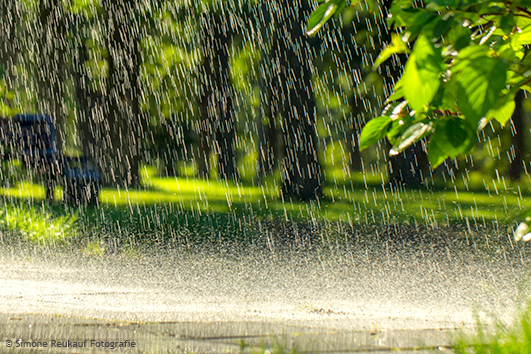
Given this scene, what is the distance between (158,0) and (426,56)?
745 inches

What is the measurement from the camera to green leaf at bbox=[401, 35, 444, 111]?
969 millimetres

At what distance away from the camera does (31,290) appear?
4379mm

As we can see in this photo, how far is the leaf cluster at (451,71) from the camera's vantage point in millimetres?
988

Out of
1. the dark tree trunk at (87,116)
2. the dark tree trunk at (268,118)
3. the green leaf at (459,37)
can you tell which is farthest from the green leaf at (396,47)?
the dark tree trunk at (87,116)

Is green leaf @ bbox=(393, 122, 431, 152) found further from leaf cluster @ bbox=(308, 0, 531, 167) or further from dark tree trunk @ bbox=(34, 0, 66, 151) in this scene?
dark tree trunk @ bbox=(34, 0, 66, 151)

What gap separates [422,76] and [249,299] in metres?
3.58

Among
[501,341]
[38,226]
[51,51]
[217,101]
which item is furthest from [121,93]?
[501,341]

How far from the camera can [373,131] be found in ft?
4.50

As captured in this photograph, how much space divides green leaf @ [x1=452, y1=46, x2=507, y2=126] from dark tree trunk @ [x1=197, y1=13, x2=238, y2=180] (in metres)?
14.2

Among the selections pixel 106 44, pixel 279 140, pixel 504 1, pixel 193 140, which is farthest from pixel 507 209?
pixel 193 140

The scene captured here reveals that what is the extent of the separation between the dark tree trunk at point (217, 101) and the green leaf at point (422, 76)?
14.2m

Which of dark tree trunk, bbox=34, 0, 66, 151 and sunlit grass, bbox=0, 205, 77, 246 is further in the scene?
dark tree trunk, bbox=34, 0, 66, 151

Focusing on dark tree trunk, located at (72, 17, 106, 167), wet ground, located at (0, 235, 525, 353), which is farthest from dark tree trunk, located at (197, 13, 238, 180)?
wet ground, located at (0, 235, 525, 353)

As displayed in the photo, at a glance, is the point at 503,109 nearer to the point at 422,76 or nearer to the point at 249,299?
the point at 422,76
